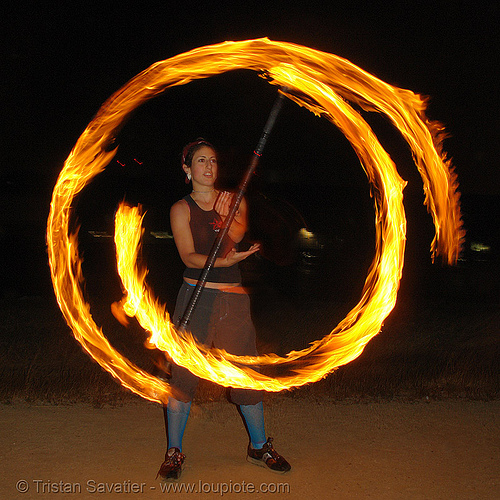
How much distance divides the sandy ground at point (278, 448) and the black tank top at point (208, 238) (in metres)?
1.22

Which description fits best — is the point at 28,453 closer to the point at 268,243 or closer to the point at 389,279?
the point at 389,279

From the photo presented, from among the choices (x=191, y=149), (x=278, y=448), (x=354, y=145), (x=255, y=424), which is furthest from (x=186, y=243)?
(x=354, y=145)

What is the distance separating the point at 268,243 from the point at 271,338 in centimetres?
767

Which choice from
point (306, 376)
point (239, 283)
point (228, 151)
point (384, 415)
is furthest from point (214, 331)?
point (228, 151)

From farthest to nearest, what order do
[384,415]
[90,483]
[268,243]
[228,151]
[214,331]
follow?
[268,243] → [228,151] → [384,415] → [214,331] → [90,483]

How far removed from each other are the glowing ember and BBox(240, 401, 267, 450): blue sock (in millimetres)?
342

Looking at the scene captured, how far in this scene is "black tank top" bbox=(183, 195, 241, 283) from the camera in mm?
3738

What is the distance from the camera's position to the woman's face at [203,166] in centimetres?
375

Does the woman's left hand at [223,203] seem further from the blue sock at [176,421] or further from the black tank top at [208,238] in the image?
the blue sock at [176,421]

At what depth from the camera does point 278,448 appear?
4.04 metres

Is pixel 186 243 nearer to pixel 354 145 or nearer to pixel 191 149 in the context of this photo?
pixel 191 149

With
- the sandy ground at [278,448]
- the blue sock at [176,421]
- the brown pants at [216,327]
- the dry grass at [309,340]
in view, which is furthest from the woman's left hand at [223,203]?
the dry grass at [309,340]

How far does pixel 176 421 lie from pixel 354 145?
262 centimetres

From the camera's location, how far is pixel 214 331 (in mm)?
3727
